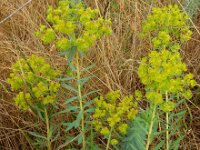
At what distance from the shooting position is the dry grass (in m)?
2.36

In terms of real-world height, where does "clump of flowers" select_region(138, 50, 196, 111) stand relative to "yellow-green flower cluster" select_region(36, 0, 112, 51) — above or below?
below

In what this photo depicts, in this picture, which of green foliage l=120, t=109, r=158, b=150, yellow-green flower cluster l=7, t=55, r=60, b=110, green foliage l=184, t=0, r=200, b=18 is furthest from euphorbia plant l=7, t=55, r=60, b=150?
green foliage l=184, t=0, r=200, b=18

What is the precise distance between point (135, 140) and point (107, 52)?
1015 millimetres

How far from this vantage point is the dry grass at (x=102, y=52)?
2359 millimetres

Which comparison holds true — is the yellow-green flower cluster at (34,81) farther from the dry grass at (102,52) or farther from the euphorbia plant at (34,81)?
the dry grass at (102,52)

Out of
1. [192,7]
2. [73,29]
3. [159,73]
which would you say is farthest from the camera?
[192,7]

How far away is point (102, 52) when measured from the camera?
258cm

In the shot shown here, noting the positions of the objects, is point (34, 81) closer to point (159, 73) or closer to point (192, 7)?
point (159, 73)

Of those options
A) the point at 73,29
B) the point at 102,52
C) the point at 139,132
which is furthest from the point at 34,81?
the point at 102,52

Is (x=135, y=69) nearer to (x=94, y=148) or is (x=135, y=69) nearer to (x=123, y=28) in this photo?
(x=123, y=28)

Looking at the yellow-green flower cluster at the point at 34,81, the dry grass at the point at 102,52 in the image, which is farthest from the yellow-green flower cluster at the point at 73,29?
the dry grass at the point at 102,52

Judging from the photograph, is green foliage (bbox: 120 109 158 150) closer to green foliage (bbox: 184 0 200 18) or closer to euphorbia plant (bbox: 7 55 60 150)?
euphorbia plant (bbox: 7 55 60 150)

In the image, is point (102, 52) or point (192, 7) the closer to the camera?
point (102, 52)

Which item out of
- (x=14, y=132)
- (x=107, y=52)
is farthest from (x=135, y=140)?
(x=107, y=52)
